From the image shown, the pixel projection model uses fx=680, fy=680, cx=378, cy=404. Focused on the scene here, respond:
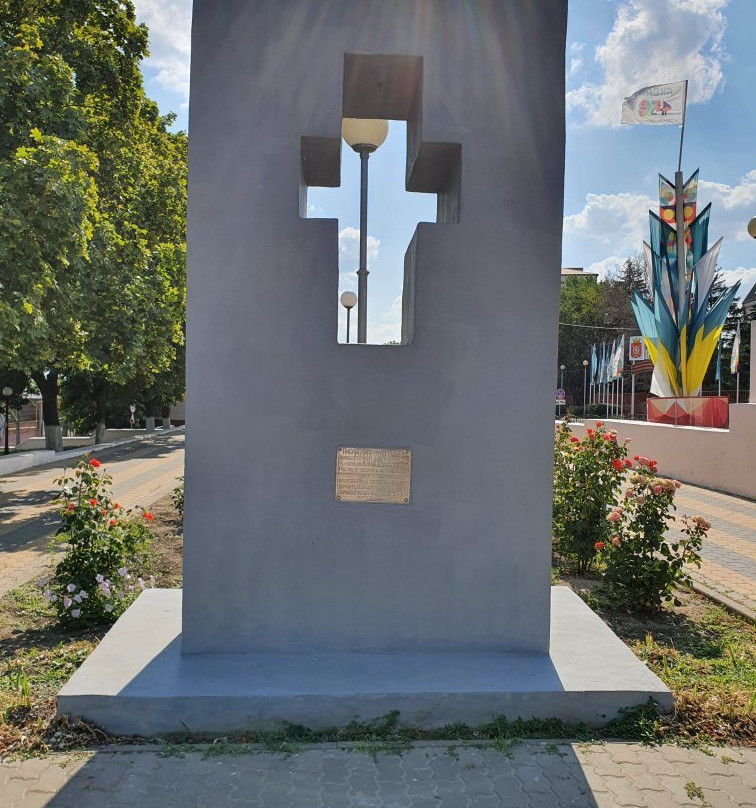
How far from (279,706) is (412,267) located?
8.46ft

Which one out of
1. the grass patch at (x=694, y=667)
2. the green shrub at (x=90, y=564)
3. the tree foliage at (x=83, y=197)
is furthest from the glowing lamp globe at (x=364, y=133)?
the tree foliage at (x=83, y=197)

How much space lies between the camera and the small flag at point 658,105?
2336cm

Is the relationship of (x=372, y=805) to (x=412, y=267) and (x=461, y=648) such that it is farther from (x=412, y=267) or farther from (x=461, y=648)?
(x=412, y=267)

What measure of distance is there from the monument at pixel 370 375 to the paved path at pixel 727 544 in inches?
144

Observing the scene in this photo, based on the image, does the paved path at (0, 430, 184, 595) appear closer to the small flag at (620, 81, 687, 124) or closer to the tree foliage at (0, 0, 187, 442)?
the tree foliage at (0, 0, 187, 442)

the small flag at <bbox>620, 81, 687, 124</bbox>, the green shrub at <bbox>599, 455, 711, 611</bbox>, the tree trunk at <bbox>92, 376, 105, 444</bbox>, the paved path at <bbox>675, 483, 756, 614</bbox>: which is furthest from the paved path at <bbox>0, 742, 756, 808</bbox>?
the small flag at <bbox>620, 81, 687, 124</bbox>

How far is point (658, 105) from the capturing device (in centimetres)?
2355

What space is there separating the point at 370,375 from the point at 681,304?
18.6 meters

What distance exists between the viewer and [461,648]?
13.3 ft

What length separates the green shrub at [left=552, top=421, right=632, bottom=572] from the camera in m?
7.32

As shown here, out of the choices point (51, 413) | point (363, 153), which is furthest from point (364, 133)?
point (51, 413)

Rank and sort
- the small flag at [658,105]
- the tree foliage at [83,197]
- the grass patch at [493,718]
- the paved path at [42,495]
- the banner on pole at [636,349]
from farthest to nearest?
the banner on pole at [636,349] → the small flag at [658,105] → the tree foliage at [83,197] → the paved path at [42,495] → the grass patch at [493,718]

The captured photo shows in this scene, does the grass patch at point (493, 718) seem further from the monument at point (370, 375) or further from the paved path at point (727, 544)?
the paved path at point (727, 544)

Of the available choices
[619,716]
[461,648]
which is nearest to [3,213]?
[461,648]
